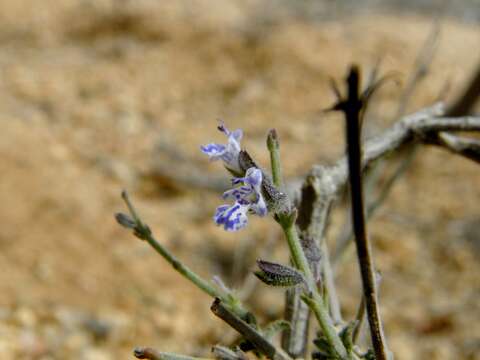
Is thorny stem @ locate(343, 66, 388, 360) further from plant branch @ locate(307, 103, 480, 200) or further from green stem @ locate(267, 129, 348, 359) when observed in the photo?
plant branch @ locate(307, 103, 480, 200)

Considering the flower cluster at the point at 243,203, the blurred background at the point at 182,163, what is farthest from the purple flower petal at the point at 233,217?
the blurred background at the point at 182,163

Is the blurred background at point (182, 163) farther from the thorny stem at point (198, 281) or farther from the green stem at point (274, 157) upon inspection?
the green stem at point (274, 157)

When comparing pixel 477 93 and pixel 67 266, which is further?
pixel 477 93

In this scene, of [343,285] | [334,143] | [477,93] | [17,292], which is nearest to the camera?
[17,292]

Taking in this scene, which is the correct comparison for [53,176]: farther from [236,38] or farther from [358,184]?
[358,184]

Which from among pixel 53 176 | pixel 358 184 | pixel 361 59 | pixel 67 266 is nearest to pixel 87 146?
pixel 53 176

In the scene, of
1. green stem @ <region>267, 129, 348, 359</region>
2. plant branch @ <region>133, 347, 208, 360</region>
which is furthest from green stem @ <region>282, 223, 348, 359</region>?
plant branch @ <region>133, 347, 208, 360</region>
